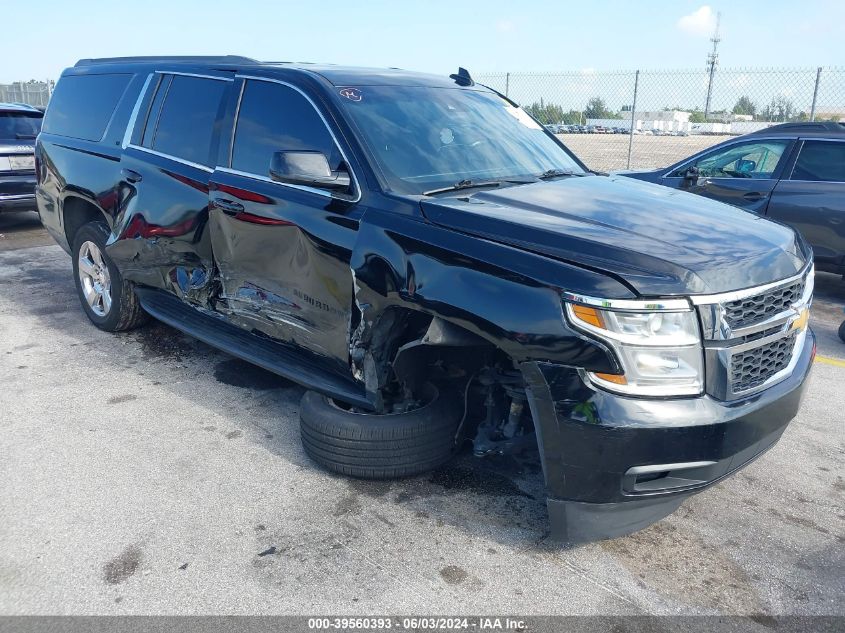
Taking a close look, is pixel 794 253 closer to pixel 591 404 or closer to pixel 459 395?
pixel 591 404

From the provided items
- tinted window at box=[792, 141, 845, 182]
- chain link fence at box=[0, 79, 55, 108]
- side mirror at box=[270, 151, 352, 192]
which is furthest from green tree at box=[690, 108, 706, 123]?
chain link fence at box=[0, 79, 55, 108]

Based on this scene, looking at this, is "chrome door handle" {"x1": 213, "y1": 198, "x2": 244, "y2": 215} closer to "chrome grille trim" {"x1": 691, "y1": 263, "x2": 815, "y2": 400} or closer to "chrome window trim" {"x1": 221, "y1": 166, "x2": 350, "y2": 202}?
"chrome window trim" {"x1": 221, "y1": 166, "x2": 350, "y2": 202}

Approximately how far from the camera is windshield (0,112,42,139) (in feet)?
31.9

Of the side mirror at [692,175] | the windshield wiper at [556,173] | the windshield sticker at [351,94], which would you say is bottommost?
the side mirror at [692,175]

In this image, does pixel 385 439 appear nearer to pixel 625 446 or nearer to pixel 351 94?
pixel 625 446

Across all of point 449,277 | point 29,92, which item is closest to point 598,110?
point 449,277

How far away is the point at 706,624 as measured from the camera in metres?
2.58

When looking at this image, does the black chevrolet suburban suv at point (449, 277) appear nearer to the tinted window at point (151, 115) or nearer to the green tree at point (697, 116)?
the tinted window at point (151, 115)

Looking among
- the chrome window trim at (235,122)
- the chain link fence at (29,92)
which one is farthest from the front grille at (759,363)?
the chain link fence at (29,92)

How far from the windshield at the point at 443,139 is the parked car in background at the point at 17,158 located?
24.9 ft

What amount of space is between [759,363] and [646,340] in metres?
0.59

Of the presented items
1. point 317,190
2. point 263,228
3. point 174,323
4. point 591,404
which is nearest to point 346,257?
point 317,190

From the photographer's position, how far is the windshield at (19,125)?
9719 mm

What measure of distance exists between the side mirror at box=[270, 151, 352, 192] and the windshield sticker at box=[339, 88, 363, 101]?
0.49 meters
